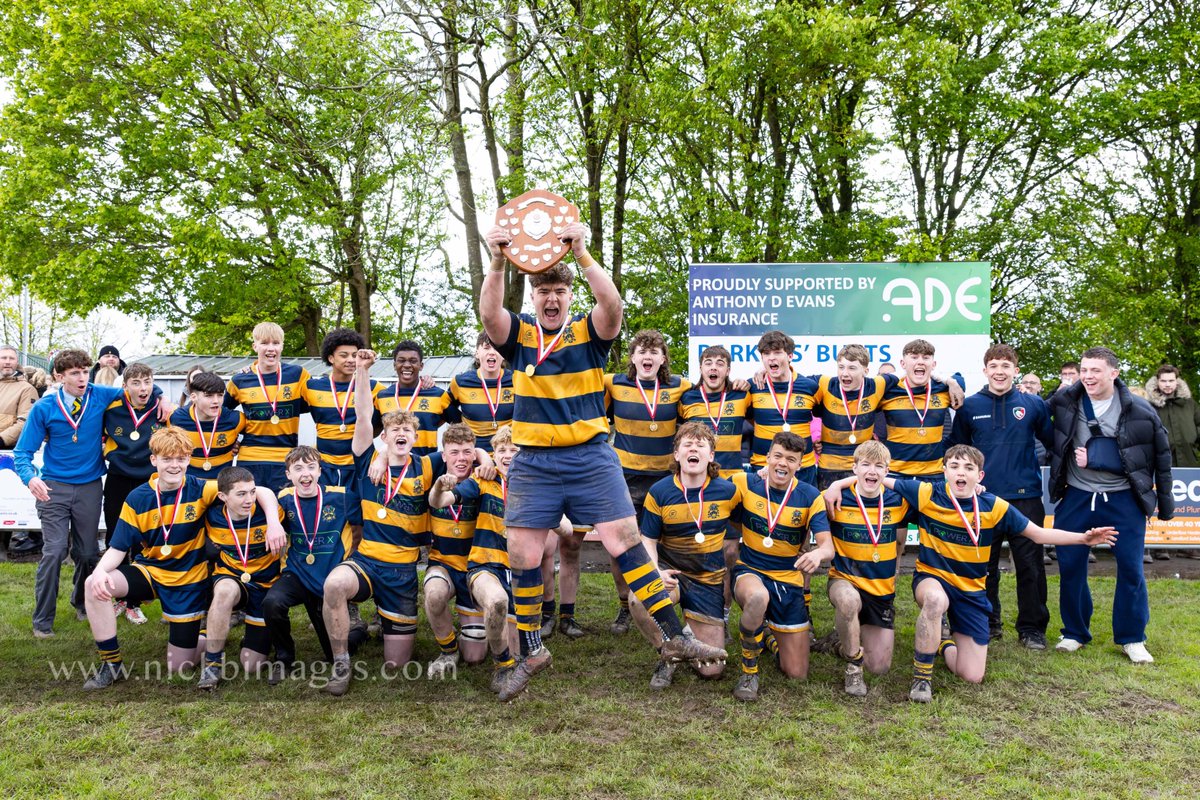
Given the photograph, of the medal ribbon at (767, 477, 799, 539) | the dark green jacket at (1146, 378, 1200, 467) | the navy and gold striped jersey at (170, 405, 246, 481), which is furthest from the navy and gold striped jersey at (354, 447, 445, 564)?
the dark green jacket at (1146, 378, 1200, 467)

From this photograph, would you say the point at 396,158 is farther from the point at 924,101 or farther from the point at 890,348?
the point at 890,348

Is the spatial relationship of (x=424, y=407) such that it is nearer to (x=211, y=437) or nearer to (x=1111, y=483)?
(x=211, y=437)

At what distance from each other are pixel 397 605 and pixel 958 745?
300 cm

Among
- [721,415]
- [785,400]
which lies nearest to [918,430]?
[785,400]

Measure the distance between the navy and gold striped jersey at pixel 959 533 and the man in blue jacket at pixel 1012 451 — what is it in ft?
2.63

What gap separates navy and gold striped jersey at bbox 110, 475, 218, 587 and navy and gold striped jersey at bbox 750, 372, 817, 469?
347 cm

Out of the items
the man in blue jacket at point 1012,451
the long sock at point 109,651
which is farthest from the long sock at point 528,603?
the man in blue jacket at point 1012,451

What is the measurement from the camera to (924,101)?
1465cm

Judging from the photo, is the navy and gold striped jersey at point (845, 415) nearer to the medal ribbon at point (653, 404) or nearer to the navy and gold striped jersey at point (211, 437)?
the medal ribbon at point (653, 404)

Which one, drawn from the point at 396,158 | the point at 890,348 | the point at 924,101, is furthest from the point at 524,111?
the point at 890,348

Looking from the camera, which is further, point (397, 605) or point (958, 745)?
point (397, 605)

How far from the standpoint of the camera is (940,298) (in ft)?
31.0

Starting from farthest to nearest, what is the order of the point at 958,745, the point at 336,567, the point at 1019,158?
the point at 1019,158
the point at 336,567
the point at 958,745

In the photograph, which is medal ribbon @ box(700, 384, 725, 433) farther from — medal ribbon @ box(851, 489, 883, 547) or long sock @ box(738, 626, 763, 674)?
long sock @ box(738, 626, 763, 674)
